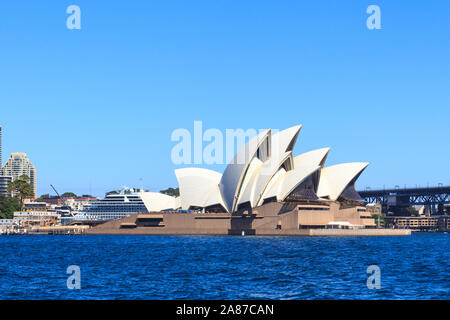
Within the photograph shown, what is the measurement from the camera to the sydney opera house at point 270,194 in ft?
334

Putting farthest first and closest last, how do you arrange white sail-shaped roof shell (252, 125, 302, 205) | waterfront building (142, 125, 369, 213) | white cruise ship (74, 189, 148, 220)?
1. white cruise ship (74, 189, 148, 220)
2. waterfront building (142, 125, 369, 213)
3. white sail-shaped roof shell (252, 125, 302, 205)

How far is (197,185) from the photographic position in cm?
11450

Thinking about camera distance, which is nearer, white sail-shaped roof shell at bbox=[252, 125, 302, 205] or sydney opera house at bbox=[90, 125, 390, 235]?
white sail-shaped roof shell at bbox=[252, 125, 302, 205]

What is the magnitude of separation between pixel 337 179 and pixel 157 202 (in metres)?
39.0

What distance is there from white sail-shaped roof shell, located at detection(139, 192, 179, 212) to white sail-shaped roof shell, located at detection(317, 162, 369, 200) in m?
32.6

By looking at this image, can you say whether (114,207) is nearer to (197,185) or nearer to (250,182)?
(197,185)

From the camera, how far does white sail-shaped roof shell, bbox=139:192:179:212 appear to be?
12900 cm

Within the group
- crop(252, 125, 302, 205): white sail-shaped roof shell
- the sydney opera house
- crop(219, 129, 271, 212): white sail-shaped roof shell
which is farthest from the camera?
the sydney opera house

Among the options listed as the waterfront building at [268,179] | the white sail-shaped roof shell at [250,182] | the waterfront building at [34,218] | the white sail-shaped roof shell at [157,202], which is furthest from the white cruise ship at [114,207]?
the white sail-shaped roof shell at [250,182]

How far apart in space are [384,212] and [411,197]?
13.0 m

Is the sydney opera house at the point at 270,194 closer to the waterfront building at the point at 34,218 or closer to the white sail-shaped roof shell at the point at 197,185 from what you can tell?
the white sail-shaped roof shell at the point at 197,185

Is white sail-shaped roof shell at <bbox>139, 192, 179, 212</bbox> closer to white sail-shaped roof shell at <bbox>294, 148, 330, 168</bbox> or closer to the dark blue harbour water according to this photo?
white sail-shaped roof shell at <bbox>294, 148, 330, 168</bbox>

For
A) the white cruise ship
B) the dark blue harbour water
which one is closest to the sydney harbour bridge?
the white cruise ship
